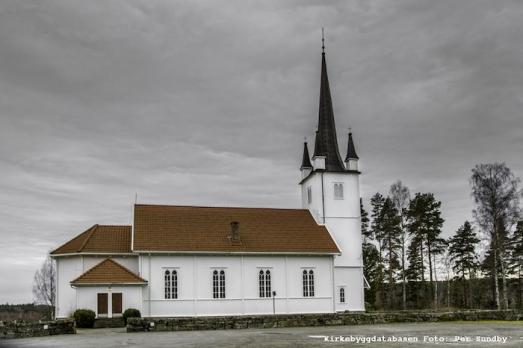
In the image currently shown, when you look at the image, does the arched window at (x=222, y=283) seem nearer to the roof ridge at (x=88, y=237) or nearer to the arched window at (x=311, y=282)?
the arched window at (x=311, y=282)

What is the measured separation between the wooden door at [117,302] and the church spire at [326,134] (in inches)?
738

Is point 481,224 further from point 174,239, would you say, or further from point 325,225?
point 174,239

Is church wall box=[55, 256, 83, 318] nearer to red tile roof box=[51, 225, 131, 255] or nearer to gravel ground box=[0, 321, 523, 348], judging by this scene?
red tile roof box=[51, 225, 131, 255]

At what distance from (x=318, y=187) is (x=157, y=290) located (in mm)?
14973

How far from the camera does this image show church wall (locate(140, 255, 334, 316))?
40375mm

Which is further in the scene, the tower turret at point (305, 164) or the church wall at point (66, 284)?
the tower turret at point (305, 164)

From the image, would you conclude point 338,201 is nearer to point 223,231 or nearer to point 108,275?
point 223,231

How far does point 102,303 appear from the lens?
37594 mm

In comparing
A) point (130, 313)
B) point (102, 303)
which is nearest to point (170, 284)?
point (130, 313)

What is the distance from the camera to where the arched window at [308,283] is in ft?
143

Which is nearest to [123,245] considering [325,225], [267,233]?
[267,233]

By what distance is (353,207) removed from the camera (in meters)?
47.8

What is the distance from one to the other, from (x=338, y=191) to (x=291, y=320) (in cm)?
1761

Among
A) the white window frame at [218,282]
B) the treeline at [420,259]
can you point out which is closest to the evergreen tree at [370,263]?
the treeline at [420,259]
